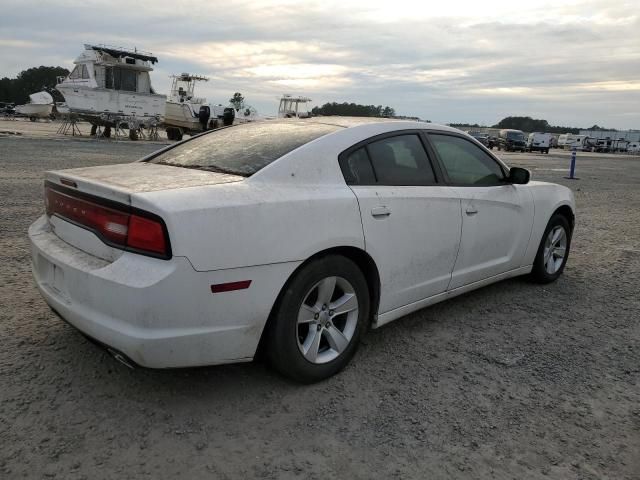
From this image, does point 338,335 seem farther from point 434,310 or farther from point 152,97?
point 152,97

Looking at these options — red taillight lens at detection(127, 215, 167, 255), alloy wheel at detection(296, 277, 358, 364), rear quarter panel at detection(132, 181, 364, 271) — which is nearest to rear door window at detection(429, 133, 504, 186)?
rear quarter panel at detection(132, 181, 364, 271)

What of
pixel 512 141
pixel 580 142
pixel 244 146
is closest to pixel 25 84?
pixel 512 141

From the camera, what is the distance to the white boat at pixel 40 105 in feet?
158

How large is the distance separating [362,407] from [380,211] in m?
1.14

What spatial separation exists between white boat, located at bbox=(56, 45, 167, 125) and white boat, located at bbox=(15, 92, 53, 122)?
71.6 ft

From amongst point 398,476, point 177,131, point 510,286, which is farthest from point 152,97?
point 398,476

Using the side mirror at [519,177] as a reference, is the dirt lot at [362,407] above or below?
below

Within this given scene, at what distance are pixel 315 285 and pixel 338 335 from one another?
39 cm

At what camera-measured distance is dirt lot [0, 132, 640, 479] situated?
7.72ft

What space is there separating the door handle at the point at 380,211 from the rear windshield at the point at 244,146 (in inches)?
22.7

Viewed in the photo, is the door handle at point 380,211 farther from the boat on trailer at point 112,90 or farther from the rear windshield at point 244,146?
the boat on trailer at point 112,90

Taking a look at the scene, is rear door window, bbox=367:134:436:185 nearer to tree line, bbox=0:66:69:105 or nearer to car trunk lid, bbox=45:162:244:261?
car trunk lid, bbox=45:162:244:261

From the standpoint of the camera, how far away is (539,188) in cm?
484

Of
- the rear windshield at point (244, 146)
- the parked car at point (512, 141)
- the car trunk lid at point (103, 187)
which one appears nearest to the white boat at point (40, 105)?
the parked car at point (512, 141)
